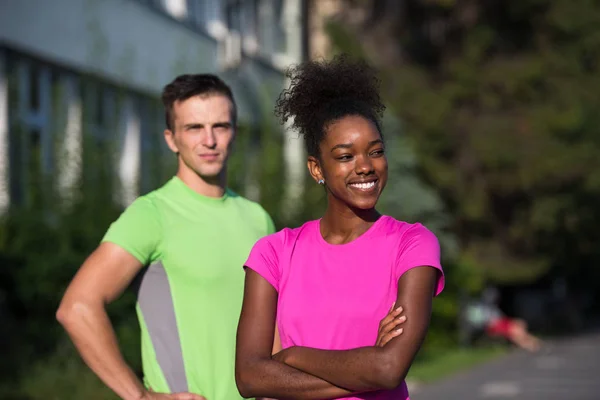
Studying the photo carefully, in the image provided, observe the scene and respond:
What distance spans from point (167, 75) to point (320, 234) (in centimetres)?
1514

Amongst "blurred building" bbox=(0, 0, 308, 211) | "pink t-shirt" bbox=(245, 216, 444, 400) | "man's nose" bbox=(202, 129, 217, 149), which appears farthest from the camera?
"blurred building" bbox=(0, 0, 308, 211)

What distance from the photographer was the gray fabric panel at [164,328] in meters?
4.77

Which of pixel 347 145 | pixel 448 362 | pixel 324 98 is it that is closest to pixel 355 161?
pixel 347 145

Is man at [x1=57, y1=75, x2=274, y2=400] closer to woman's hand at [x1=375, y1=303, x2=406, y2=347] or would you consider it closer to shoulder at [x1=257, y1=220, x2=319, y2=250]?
shoulder at [x1=257, y1=220, x2=319, y2=250]

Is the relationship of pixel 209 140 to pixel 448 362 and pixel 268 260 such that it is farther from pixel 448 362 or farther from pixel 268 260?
pixel 448 362

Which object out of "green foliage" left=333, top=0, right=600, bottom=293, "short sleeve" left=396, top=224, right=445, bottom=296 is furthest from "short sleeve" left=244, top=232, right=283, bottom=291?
"green foliage" left=333, top=0, right=600, bottom=293

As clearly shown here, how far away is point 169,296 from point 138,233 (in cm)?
23

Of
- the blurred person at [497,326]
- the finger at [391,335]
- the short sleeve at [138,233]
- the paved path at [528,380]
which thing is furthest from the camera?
the blurred person at [497,326]

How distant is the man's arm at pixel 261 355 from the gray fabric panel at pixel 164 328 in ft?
2.67

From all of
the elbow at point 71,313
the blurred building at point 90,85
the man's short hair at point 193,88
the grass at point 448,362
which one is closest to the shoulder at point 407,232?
the elbow at point 71,313

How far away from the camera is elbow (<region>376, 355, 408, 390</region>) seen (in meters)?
3.71

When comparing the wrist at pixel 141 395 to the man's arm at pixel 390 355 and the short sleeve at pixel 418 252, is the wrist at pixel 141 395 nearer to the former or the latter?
the man's arm at pixel 390 355

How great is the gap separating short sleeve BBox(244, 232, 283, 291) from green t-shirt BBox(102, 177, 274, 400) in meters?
0.79

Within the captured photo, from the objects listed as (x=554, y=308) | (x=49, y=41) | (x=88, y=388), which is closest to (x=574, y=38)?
(x=554, y=308)
